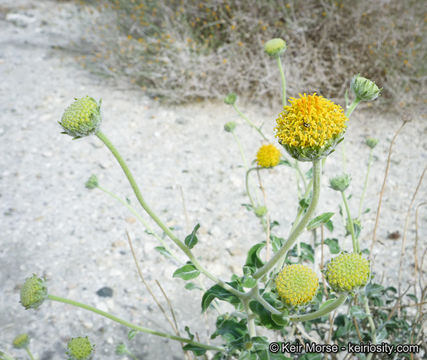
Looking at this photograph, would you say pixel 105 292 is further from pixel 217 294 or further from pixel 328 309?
pixel 328 309

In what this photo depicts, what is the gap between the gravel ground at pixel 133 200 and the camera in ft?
7.09

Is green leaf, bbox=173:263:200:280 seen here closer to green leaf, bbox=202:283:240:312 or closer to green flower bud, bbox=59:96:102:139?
green leaf, bbox=202:283:240:312

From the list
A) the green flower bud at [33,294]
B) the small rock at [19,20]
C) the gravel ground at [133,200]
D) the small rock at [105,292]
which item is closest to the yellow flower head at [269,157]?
the gravel ground at [133,200]

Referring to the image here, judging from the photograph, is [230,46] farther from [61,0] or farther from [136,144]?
[61,0]

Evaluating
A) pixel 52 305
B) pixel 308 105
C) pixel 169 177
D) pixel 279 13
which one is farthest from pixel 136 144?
pixel 308 105

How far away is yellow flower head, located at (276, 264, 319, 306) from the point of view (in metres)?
1.02

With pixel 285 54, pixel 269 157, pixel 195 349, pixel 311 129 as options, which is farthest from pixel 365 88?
pixel 285 54

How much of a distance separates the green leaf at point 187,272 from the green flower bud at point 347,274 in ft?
1.30

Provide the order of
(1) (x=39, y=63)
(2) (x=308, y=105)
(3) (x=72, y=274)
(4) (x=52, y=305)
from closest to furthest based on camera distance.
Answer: (2) (x=308, y=105) → (4) (x=52, y=305) → (3) (x=72, y=274) → (1) (x=39, y=63)

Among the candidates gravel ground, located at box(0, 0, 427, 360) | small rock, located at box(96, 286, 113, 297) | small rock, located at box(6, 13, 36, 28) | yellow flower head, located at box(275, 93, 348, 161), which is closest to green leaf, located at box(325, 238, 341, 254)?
gravel ground, located at box(0, 0, 427, 360)

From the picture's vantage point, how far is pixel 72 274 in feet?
7.78

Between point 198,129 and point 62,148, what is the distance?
4.20 feet

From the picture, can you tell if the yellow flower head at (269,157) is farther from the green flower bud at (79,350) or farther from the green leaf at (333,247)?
the green flower bud at (79,350)

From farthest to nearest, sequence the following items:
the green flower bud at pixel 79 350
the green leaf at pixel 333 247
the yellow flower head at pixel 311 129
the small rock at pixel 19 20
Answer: the small rock at pixel 19 20 < the green leaf at pixel 333 247 < the green flower bud at pixel 79 350 < the yellow flower head at pixel 311 129
